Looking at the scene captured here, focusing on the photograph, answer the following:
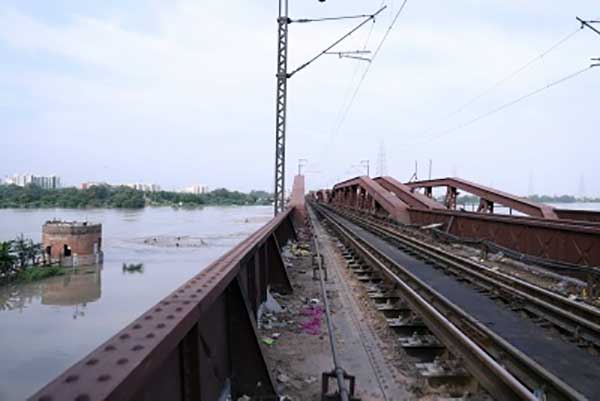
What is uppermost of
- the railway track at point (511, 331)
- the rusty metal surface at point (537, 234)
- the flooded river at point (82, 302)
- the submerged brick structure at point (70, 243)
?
the rusty metal surface at point (537, 234)

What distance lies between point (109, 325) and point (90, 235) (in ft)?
91.6

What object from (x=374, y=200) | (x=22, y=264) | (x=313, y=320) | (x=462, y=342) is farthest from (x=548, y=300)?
(x=22, y=264)

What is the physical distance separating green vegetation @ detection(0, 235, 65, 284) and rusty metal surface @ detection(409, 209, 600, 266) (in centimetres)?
4940

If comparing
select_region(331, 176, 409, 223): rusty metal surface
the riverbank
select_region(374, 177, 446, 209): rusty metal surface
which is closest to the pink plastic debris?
select_region(374, 177, 446, 209): rusty metal surface

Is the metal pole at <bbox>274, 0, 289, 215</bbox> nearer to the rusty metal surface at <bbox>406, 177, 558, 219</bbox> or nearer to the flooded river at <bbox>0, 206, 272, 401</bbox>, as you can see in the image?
the rusty metal surface at <bbox>406, 177, 558, 219</bbox>

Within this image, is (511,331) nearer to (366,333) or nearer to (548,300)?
(366,333)

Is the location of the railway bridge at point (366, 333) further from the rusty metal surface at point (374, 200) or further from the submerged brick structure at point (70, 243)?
the submerged brick structure at point (70, 243)

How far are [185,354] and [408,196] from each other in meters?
25.8

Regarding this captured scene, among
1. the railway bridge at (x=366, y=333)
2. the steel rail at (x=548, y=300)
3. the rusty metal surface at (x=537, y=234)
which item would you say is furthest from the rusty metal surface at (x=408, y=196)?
the steel rail at (x=548, y=300)

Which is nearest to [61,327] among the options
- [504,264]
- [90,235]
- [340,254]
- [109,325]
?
[109,325]

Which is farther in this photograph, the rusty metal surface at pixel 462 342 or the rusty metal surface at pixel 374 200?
the rusty metal surface at pixel 374 200

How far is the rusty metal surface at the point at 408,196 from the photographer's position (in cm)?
2427

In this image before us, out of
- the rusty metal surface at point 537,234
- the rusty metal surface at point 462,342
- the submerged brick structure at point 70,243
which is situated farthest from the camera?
the submerged brick structure at point 70,243

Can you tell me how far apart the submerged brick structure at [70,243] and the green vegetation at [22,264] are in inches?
58.0
